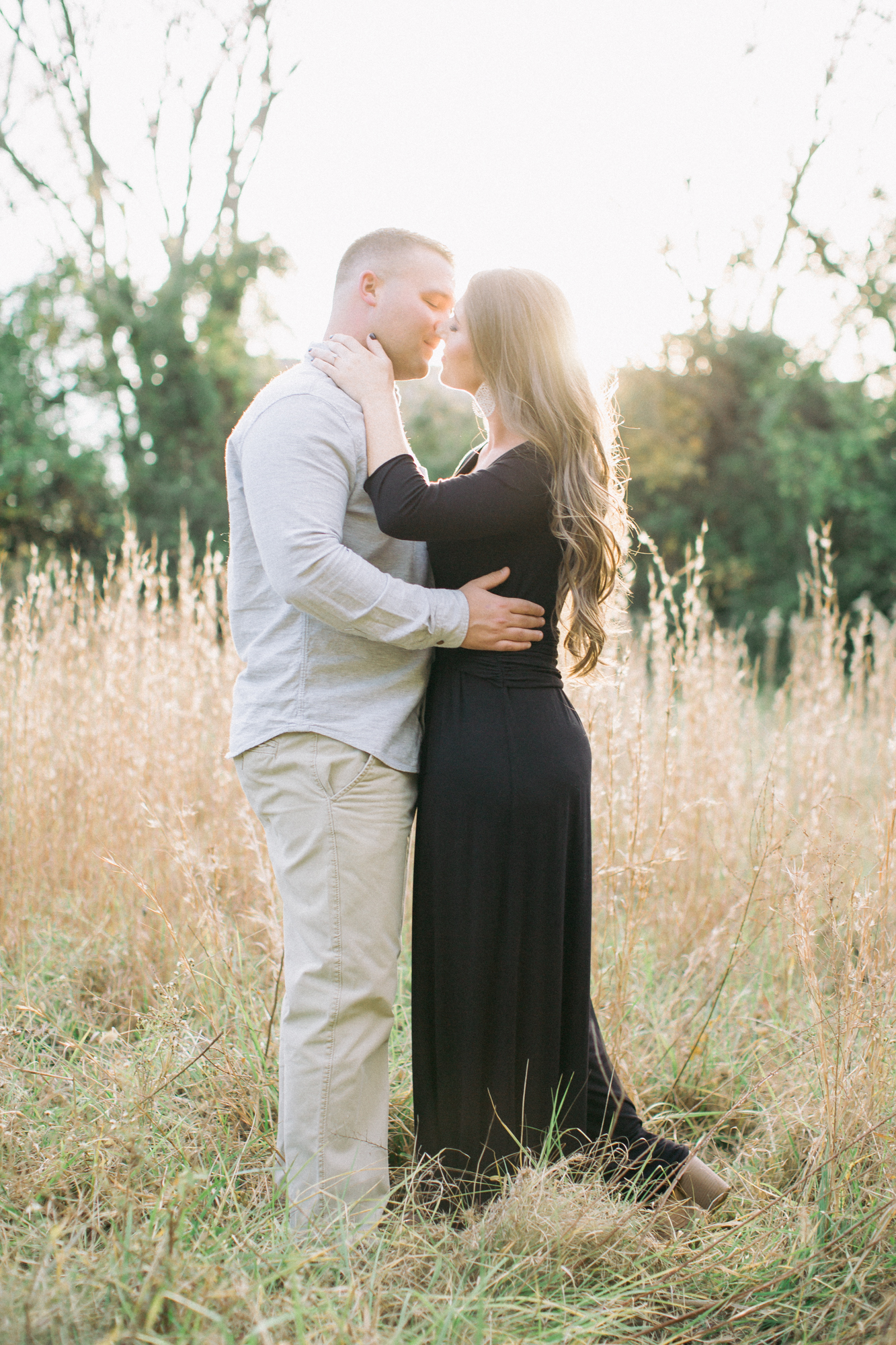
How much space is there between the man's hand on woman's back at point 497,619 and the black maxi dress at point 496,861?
0.05 m

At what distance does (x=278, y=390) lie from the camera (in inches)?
70.1

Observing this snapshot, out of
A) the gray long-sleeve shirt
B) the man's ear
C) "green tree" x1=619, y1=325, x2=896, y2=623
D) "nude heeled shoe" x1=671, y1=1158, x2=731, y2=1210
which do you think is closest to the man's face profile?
the man's ear

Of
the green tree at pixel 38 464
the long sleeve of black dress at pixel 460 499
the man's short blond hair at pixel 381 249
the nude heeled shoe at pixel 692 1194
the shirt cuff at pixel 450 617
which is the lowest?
the nude heeled shoe at pixel 692 1194

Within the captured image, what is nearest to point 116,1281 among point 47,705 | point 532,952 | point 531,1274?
point 531,1274

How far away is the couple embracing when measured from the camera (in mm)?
1712

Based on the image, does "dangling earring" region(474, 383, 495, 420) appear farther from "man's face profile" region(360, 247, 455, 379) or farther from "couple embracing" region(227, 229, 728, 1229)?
"man's face profile" region(360, 247, 455, 379)

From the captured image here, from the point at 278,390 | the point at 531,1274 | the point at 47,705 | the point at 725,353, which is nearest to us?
the point at 531,1274

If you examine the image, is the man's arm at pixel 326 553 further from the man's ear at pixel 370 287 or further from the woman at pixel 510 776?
the man's ear at pixel 370 287

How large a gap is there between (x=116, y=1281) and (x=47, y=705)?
2356 millimetres

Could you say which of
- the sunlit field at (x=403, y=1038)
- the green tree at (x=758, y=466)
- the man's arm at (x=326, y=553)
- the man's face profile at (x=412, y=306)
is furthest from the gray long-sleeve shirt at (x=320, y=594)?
the green tree at (x=758, y=466)

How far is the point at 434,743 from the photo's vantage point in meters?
1.84

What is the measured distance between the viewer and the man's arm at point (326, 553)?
5.37 feet

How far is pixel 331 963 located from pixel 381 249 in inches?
60.2

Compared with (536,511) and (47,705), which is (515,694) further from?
(47,705)
